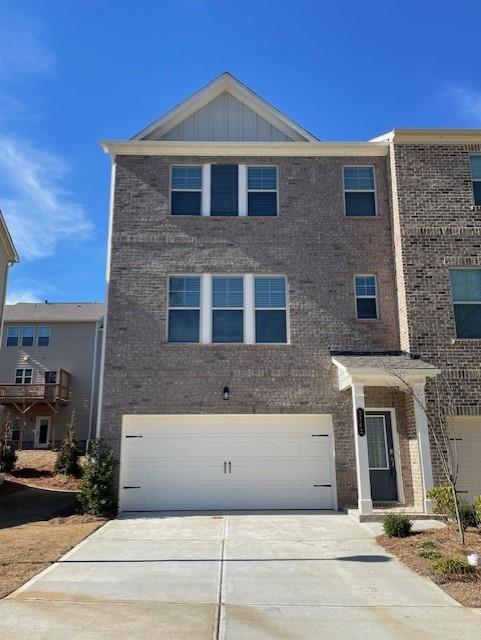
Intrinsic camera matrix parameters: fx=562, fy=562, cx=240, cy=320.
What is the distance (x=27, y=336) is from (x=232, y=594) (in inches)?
1021

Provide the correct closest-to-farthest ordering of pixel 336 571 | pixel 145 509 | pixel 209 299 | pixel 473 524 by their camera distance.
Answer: pixel 336 571 < pixel 473 524 < pixel 145 509 < pixel 209 299

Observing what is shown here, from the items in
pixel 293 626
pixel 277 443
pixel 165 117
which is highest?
pixel 165 117

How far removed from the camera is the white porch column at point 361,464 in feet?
37.6

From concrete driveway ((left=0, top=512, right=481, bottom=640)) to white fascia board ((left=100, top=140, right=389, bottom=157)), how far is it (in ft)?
31.3

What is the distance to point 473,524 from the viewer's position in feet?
32.9

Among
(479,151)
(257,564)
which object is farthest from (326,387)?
(479,151)

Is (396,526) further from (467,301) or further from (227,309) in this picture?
(227,309)

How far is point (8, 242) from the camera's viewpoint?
18.2 meters

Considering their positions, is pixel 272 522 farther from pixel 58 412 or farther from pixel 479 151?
pixel 58 412

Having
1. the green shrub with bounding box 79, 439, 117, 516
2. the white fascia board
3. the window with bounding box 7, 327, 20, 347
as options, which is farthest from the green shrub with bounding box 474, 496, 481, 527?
the window with bounding box 7, 327, 20, 347

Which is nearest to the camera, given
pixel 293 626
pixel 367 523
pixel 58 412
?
pixel 293 626

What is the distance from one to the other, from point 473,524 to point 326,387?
4.57 meters

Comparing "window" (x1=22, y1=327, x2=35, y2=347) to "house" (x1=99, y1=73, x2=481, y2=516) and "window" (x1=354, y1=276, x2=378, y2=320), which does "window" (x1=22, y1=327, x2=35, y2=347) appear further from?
"window" (x1=354, y1=276, x2=378, y2=320)

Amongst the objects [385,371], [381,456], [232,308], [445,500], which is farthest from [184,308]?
[445,500]
